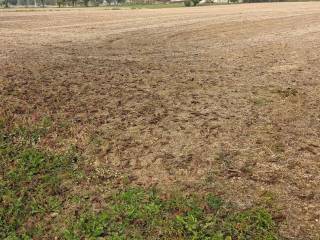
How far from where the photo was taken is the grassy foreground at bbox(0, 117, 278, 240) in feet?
22.5

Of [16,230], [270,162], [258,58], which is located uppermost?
[258,58]

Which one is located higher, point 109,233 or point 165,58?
point 165,58

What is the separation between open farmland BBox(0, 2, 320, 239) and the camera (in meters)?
7.86

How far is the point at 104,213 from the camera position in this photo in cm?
739

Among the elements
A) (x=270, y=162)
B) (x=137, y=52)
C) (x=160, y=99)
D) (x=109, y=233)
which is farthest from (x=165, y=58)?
(x=109, y=233)

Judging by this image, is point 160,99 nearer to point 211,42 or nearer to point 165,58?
point 165,58

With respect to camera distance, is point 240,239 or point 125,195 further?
point 125,195

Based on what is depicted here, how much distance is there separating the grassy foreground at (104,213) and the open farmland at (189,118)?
0.90 feet

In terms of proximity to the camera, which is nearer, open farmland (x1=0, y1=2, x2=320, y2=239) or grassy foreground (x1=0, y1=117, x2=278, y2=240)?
grassy foreground (x1=0, y1=117, x2=278, y2=240)

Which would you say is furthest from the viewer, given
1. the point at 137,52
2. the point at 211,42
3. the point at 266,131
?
the point at 211,42

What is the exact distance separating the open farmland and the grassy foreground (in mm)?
273

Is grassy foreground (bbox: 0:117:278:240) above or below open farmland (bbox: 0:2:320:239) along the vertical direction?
below

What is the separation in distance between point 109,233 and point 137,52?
13726mm

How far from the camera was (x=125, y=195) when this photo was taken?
7.75m
